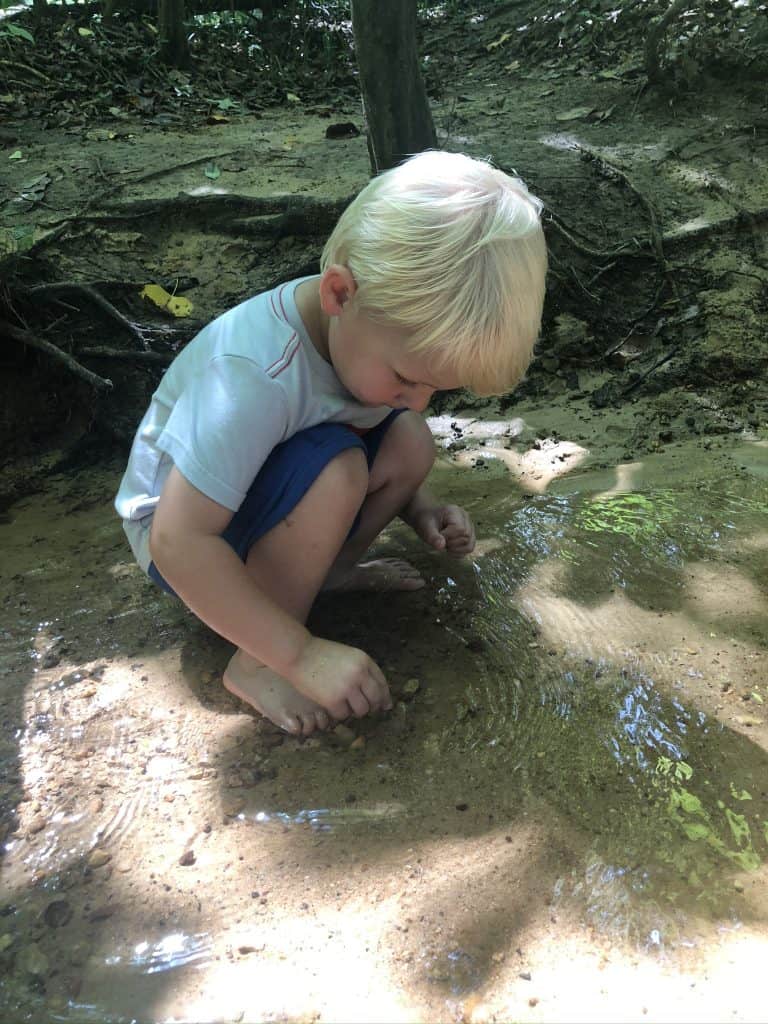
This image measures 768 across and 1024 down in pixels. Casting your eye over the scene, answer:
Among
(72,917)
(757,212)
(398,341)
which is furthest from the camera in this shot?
(757,212)

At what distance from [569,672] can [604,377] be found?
1.55 m

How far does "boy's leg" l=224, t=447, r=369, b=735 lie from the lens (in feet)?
5.04

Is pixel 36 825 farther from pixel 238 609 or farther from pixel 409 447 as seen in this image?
pixel 409 447

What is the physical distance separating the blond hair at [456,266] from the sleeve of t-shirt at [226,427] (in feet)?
0.76

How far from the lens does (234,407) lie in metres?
1.41

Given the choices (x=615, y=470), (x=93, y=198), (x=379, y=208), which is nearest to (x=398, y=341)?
(x=379, y=208)

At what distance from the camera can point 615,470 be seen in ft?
7.96

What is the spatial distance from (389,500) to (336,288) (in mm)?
639

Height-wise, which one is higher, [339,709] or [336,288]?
[336,288]

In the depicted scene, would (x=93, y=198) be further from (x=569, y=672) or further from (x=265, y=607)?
(x=569, y=672)

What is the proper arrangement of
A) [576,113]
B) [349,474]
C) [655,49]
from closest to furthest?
[349,474] < [655,49] < [576,113]

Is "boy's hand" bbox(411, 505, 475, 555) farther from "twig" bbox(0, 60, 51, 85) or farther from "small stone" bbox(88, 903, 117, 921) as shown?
"twig" bbox(0, 60, 51, 85)

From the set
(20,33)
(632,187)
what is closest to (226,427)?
(632,187)

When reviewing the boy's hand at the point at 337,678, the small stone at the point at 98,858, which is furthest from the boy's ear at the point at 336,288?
the small stone at the point at 98,858
